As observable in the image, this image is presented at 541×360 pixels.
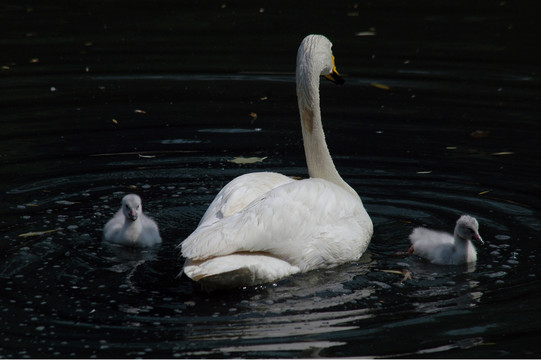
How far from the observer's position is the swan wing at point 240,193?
9031 mm

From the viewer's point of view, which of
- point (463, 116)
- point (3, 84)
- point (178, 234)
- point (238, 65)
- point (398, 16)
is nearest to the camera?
point (178, 234)

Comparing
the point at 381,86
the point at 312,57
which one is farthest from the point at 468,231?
the point at 381,86

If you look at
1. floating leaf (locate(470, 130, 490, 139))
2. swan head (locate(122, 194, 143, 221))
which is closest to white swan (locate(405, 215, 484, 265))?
swan head (locate(122, 194, 143, 221))

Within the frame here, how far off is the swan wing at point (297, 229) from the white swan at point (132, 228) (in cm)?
100

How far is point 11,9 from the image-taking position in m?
20.6

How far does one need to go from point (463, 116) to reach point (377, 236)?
15.1ft

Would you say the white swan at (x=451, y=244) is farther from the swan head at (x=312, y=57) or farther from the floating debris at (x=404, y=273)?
the swan head at (x=312, y=57)

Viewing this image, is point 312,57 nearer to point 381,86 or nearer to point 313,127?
point 313,127

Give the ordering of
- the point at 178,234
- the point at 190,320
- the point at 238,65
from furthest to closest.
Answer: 1. the point at 238,65
2. the point at 178,234
3. the point at 190,320

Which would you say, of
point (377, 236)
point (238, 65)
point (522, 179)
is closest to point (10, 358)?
point (377, 236)

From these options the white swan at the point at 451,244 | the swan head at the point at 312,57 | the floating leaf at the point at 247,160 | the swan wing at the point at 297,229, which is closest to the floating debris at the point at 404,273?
the white swan at the point at 451,244

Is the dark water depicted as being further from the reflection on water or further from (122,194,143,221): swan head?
(122,194,143,221): swan head

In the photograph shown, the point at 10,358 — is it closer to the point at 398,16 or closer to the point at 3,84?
the point at 3,84

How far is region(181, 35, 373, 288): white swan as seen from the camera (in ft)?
27.0
